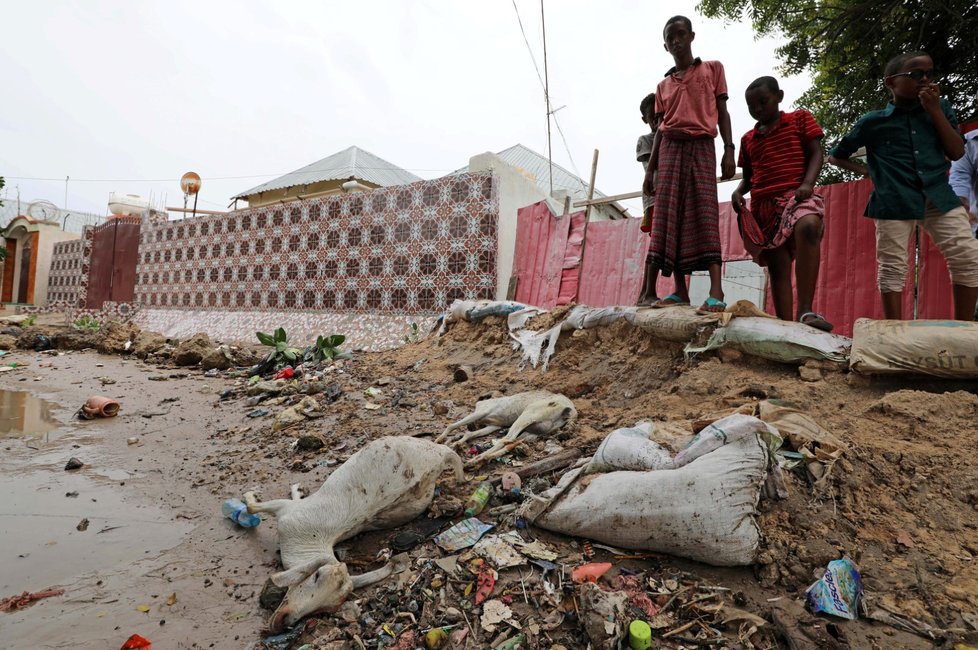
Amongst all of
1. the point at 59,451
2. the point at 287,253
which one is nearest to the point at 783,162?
the point at 59,451

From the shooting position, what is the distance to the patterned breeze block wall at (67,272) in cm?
1151

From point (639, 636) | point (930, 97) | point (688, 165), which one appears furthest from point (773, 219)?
point (639, 636)

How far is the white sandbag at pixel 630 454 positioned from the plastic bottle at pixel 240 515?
1.35 m

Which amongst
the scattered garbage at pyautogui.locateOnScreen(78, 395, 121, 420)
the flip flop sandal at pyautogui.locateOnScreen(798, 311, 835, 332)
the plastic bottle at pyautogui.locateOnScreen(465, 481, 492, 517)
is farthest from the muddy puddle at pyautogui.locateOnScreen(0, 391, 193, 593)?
the flip flop sandal at pyautogui.locateOnScreen(798, 311, 835, 332)

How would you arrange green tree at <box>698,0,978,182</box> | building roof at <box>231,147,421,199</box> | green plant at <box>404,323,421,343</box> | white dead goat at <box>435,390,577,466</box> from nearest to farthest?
white dead goat at <box>435,390,577,466</box> → green tree at <box>698,0,978,182</box> → green plant at <box>404,323,421,343</box> → building roof at <box>231,147,421,199</box>

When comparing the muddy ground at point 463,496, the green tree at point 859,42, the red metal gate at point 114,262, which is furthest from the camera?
the red metal gate at point 114,262

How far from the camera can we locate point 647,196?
3406 millimetres

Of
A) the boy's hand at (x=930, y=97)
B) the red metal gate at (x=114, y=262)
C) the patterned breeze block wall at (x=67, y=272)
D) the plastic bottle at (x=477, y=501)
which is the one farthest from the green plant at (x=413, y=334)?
the patterned breeze block wall at (x=67, y=272)

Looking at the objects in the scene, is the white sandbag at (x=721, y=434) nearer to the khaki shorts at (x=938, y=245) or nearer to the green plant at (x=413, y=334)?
the khaki shorts at (x=938, y=245)

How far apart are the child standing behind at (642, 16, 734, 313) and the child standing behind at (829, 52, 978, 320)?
79 centimetres

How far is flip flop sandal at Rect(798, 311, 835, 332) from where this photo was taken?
2555mm

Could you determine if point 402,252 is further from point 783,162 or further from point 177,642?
point 177,642

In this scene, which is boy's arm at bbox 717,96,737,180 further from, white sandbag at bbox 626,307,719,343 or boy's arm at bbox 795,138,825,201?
white sandbag at bbox 626,307,719,343

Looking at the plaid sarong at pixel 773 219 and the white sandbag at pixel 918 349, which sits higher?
the plaid sarong at pixel 773 219
